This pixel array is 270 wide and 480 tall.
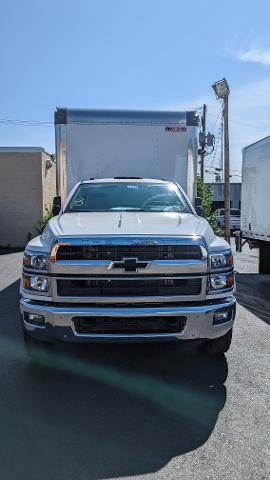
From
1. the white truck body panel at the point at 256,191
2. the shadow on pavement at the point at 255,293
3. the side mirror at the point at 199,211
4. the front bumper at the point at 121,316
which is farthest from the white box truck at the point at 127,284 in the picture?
the white truck body panel at the point at 256,191

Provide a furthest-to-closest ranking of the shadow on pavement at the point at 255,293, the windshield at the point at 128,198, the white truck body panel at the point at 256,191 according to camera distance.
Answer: the white truck body panel at the point at 256,191 → the shadow on pavement at the point at 255,293 → the windshield at the point at 128,198

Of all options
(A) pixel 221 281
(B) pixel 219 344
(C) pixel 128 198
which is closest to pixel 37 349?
(B) pixel 219 344

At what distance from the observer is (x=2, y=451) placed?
10.8 ft

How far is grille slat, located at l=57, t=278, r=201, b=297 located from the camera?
13.9 ft

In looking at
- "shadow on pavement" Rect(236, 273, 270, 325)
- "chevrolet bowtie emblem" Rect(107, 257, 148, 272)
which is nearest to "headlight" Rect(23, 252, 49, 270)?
"chevrolet bowtie emblem" Rect(107, 257, 148, 272)

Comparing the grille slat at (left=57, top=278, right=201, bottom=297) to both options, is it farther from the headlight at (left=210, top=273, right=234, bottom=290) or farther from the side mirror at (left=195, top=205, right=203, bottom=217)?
the side mirror at (left=195, top=205, right=203, bottom=217)

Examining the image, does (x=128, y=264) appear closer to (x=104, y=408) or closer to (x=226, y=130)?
(x=104, y=408)

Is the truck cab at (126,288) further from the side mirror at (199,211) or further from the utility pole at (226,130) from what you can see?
the utility pole at (226,130)

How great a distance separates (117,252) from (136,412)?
1.32m

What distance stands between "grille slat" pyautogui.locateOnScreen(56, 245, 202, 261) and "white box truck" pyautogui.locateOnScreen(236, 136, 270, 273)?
239 inches

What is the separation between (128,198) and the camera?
615cm

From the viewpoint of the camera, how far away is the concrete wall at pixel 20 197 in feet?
59.8

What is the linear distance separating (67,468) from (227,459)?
1.04 m

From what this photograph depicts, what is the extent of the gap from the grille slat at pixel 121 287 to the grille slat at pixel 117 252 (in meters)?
0.20
